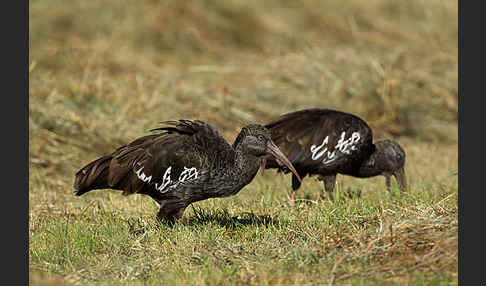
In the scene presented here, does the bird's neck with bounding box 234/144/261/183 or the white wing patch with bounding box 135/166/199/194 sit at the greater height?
the bird's neck with bounding box 234/144/261/183

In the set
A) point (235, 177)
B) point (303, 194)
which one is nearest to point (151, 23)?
point (303, 194)

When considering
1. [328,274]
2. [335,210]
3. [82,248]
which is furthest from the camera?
[335,210]

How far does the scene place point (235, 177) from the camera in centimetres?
553

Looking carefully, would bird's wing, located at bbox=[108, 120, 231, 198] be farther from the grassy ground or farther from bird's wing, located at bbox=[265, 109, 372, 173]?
bird's wing, located at bbox=[265, 109, 372, 173]

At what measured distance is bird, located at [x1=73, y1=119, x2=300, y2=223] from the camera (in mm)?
5523

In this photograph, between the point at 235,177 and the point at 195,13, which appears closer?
the point at 235,177

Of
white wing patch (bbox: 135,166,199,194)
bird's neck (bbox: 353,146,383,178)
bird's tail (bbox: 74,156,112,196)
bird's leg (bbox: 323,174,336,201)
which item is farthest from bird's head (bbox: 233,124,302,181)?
bird's neck (bbox: 353,146,383,178)

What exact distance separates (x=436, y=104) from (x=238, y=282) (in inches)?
355

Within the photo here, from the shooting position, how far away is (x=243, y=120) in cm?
1116

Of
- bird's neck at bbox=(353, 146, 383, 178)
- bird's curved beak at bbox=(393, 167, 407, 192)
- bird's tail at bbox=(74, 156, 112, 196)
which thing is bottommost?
bird's curved beak at bbox=(393, 167, 407, 192)

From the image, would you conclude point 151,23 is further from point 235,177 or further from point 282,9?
point 235,177

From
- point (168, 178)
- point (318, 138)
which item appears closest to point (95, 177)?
point (168, 178)

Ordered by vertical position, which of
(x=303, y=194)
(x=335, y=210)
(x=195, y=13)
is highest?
(x=195, y=13)

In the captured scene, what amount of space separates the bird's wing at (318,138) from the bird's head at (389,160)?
22.1 inches
